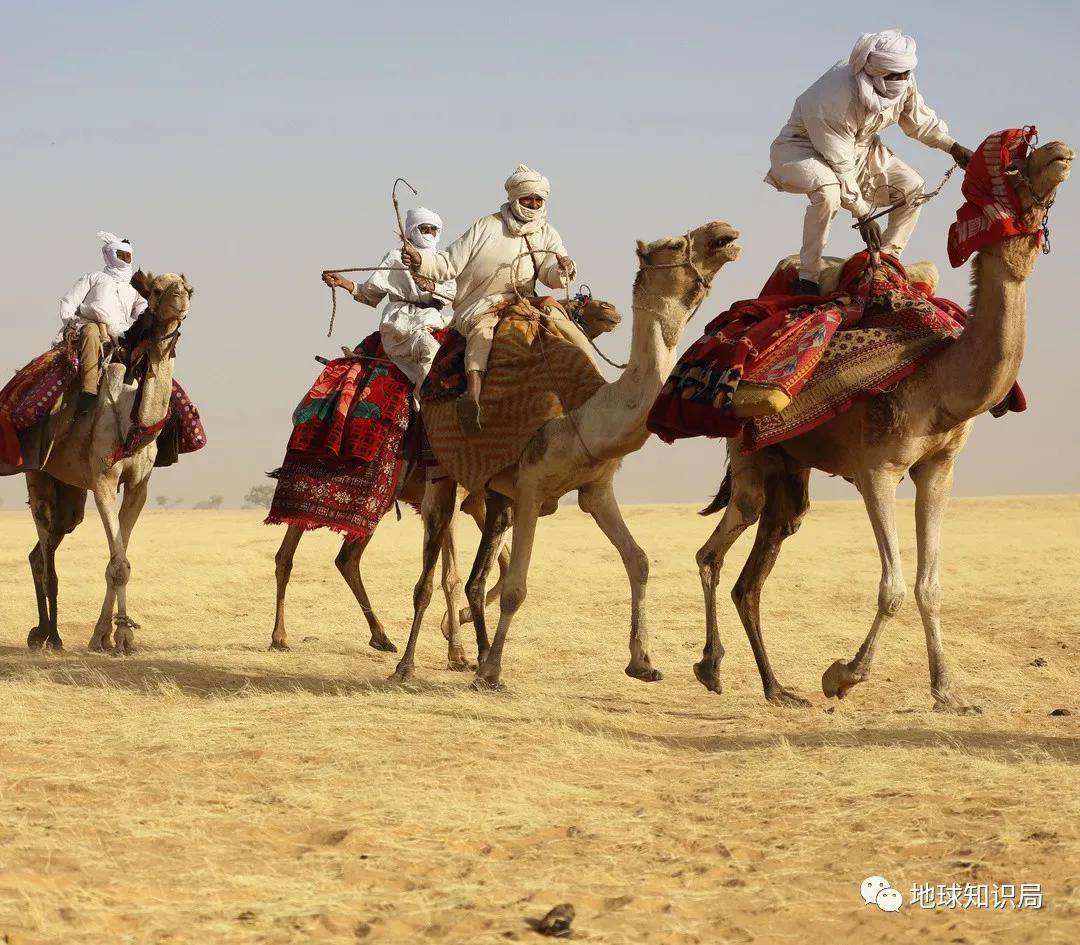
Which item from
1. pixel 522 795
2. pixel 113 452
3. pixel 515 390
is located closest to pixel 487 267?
pixel 515 390

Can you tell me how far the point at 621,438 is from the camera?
9062 millimetres

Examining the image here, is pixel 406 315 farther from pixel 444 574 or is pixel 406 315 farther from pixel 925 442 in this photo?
pixel 925 442

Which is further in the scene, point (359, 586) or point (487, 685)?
point (359, 586)

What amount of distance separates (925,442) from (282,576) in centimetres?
595

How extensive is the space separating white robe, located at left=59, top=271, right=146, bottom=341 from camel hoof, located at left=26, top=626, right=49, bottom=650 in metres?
2.40

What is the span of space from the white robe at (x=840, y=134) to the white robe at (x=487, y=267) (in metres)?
1.72

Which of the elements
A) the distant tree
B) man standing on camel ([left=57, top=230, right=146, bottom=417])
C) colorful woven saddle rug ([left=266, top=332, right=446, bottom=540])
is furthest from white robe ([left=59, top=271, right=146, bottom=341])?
the distant tree

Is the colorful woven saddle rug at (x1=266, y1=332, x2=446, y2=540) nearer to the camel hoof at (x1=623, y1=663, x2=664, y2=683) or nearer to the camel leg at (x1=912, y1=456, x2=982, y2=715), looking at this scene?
the camel hoof at (x1=623, y1=663, x2=664, y2=683)

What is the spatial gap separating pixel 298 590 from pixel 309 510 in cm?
503

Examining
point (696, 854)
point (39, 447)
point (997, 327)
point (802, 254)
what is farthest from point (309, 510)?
point (696, 854)

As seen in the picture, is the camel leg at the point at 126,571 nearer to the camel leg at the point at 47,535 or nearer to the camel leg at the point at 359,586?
the camel leg at the point at 47,535

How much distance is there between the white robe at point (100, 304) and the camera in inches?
487

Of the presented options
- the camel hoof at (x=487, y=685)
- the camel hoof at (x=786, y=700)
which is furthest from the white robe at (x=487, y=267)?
the camel hoof at (x=786, y=700)

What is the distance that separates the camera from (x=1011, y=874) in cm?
503
